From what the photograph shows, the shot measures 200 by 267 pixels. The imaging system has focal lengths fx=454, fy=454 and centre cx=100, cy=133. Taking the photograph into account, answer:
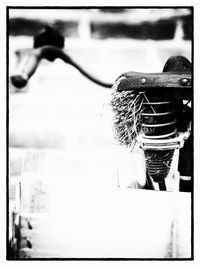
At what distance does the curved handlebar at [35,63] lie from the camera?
1.80 meters

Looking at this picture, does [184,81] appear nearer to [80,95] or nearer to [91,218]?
[80,95]

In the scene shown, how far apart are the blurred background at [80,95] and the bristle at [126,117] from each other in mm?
28

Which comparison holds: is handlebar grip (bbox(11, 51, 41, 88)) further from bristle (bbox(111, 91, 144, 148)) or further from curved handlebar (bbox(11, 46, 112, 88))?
bristle (bbox(111, 91, 144, 148))

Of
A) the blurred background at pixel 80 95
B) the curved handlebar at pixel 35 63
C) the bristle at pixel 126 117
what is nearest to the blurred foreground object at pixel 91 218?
the blurred background at pixel 80 95

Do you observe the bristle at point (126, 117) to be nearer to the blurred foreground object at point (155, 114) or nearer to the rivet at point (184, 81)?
the blurred foreground object at point (155, 114)

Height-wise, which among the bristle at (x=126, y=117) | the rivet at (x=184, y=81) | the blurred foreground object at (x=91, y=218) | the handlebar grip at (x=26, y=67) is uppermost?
the handlebar grip at (x=26, y=67)

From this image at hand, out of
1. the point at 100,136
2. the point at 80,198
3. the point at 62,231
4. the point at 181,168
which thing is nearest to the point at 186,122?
the point at 181,168

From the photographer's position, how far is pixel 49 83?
1813mm

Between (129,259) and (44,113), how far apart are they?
671 millimetres

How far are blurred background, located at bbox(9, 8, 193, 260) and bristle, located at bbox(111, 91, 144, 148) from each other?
0.09 ft

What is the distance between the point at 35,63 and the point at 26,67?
0.04m

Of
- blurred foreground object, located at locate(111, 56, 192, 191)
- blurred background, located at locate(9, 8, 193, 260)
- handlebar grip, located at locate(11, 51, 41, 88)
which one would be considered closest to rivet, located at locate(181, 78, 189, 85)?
blurred foreground object, located at locate(111, 56, 192, 191)

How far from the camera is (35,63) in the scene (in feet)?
5.94
